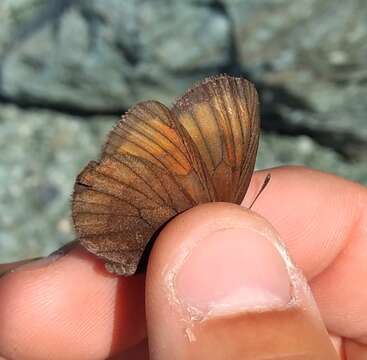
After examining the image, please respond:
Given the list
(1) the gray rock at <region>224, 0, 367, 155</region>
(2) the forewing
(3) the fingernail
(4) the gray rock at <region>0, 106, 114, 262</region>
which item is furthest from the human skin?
(4) the gray rock at <region>0, 106, 114, 262</region>

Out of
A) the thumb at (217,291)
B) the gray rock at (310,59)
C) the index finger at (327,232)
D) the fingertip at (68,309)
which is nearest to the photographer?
the thumb at (217,291)

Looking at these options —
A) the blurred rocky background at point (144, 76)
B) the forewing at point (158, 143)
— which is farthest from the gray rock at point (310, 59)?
the forewing at point (158, 143)

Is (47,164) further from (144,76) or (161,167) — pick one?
(161,167)

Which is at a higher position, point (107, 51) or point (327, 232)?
point (107, 51)

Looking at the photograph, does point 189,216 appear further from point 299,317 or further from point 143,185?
point 299,317

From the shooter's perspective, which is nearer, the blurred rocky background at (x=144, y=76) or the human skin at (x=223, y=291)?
the human skin at (x=223, y=291)

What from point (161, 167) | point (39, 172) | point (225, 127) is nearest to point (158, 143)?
point (161, 167)

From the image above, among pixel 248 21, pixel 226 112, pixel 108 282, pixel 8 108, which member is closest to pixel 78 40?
pixel 8 108

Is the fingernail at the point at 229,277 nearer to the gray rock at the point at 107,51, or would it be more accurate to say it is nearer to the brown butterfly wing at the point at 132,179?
the brown butterfly wing at the point at 132,179

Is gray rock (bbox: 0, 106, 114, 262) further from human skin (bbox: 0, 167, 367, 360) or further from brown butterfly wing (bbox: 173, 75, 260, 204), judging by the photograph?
brown butterfly wing (bbox: 173, 75, 260, 204)
